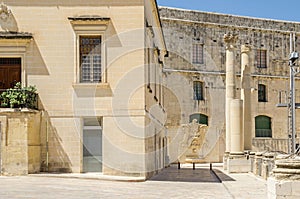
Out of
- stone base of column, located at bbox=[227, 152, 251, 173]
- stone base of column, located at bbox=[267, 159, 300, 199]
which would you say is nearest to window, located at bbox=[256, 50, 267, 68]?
stone base of column, located at bbox=[227, 152, 251, 173]

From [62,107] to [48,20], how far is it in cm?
351

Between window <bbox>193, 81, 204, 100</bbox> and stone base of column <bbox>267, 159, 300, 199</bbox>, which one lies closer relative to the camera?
stone base of column <bbox>267, 159, 300, 199</bbox>

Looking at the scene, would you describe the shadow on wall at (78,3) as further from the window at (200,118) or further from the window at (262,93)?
the window at (262,93)

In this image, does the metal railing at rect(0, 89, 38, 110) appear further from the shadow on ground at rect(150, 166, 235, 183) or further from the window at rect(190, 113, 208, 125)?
the window at rect(190, 113, 208, 125)

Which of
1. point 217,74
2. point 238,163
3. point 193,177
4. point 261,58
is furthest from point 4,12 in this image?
point 261,58

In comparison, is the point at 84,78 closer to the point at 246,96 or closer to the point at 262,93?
the point at 246,96

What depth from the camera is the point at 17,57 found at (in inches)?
829

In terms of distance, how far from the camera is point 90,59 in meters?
20.8

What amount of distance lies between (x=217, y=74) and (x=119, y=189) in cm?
2538

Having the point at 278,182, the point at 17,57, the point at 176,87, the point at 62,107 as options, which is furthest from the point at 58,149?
the point at 176,87

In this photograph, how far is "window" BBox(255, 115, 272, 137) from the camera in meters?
43.2

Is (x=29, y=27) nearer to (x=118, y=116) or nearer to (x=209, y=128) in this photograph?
(x=118, y=116)

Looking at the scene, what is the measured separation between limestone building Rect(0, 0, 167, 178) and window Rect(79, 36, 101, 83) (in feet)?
0.13

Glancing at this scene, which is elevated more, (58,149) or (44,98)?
(44,98)
